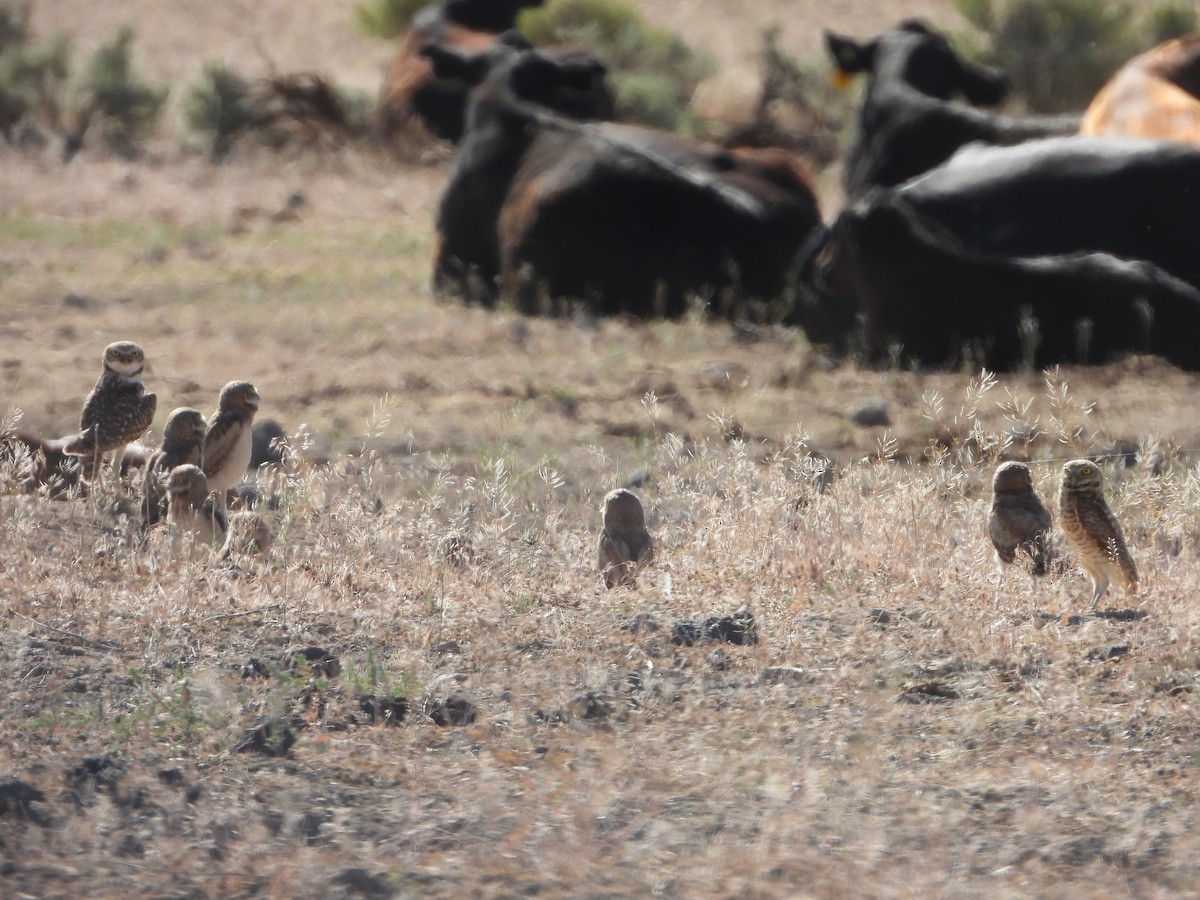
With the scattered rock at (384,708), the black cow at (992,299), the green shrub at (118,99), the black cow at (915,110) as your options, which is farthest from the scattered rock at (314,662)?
the green shrub at (118,99)

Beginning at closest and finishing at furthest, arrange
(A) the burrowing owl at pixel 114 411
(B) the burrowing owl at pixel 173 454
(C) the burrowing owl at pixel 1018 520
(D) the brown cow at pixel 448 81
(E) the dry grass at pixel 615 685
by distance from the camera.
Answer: (E) the dry grass at pixel 615 685, (C) the burrowing owl at pixel 1018 520, (B) the burrowing owl at pixel 173 454, (A) the burrowing owl at pixel 114 411, (D) the brown cow at pixel 448 81

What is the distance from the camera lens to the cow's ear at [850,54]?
12.3m

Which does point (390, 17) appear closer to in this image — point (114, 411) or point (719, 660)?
point (114, 411)

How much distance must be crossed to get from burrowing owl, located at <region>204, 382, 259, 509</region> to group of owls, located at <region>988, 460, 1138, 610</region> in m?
2.46

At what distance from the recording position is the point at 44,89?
18438 millimetres

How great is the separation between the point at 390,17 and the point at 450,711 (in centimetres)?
2152

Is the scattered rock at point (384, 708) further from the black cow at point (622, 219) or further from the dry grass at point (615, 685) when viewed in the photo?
the black cow at point (622, 219)

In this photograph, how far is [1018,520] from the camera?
16.9ft

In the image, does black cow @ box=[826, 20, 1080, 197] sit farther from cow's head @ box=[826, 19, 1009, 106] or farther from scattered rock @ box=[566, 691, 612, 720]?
scattered rock @ box=[566, 691, 612, 720]

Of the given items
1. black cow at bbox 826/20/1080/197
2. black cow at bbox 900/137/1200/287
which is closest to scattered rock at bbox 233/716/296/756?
black cow at bbox 900/137/1200/287

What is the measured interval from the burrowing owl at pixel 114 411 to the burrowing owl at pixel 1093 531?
318 cm

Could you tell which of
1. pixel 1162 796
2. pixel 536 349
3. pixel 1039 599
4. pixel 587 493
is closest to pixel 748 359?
pixel 536 349

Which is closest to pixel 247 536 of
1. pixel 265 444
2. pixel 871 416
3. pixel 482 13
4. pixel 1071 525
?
pixel 265 444

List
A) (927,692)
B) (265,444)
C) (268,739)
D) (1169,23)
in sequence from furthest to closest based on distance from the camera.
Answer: (1169,23), (265,444), (927,692), (268,739)
